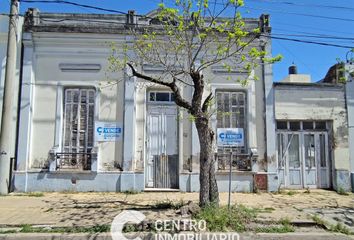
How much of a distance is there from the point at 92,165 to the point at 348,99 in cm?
886

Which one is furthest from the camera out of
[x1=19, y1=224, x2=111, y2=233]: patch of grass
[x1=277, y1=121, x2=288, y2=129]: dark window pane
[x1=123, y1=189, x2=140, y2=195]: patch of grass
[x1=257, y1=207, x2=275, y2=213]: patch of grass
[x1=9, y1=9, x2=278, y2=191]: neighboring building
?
[x1=277, y1=121, x2=288, y2=129]: dark window pane

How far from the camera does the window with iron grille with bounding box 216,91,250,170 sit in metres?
10.1

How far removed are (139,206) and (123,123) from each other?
10.6ft

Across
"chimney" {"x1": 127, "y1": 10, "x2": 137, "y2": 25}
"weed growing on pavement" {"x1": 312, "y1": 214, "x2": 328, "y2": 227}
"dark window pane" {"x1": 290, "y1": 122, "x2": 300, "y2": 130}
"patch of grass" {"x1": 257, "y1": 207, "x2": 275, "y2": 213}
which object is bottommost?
"weed growing on pavement" {"x1": 312, "y1": 214, "x2": 328, "y2": 227}

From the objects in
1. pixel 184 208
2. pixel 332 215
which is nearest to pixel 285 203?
pixel 332 215

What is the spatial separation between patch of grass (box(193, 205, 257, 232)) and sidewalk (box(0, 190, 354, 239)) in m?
0.40

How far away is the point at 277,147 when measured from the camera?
10.7 m

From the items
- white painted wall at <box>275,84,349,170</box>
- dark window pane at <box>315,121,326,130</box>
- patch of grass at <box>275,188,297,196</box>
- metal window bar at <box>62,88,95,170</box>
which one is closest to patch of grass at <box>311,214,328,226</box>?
patch of grass at <box>275,188,297,196</box>

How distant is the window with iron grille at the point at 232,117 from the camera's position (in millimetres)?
10141

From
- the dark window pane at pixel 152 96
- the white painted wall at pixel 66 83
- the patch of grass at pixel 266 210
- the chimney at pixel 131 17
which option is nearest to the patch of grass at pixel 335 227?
the patch of grass at pixel 266 210

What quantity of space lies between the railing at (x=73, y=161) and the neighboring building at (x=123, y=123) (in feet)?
0.10

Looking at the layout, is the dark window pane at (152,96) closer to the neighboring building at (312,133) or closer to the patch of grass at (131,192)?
the patch of grass at (131,192)

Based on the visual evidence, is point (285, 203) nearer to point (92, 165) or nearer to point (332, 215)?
point (332, 215)

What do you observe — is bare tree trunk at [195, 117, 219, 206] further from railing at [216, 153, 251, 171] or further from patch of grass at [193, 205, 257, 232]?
railing at [216, 153, 251, 171]
